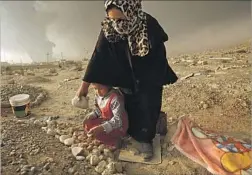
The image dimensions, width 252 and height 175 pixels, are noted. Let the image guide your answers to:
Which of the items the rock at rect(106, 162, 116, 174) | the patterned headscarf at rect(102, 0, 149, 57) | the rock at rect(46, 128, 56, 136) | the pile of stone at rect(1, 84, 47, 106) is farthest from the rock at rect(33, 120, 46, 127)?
the patterned headscarf at rect(102, 0, 149, 57)

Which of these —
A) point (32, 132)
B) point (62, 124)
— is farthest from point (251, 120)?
point (32, 132)

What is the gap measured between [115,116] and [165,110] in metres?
1.12

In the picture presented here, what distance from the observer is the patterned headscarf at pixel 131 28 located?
253 cm

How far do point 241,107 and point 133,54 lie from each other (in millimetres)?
1657

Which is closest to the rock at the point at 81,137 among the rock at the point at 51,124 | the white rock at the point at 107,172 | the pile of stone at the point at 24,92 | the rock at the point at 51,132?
the rock at the point at 51,132

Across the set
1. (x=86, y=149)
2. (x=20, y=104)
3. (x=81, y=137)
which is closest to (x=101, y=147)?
(x=86, y=149)

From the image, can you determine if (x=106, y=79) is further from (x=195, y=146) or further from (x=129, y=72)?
(x=195, y=146)

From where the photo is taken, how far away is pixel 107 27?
8.59 ft

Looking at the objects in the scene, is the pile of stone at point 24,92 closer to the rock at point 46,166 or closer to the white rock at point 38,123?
the white rock at point 38,123

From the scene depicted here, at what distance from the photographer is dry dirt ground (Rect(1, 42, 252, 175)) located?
265 cm

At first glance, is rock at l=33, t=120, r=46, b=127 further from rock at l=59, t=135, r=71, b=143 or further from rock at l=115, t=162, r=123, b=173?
rock at l=115, t=162, r=123, b=173

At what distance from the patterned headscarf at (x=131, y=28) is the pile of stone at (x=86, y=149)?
75 centimetres

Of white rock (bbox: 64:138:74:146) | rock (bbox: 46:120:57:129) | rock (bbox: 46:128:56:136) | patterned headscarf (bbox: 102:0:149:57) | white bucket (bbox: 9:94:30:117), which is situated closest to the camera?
patterned headscarf (bbox: 102:0:149:57)

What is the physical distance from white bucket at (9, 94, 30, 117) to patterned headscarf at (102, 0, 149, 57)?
1154mm
